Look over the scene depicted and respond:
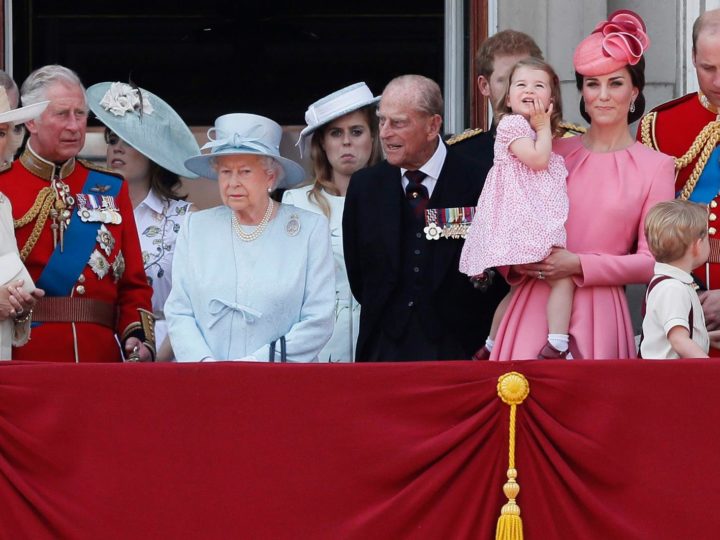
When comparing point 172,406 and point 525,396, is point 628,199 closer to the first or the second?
point 525,396

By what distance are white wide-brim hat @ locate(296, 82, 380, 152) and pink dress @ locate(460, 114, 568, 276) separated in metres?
1.14

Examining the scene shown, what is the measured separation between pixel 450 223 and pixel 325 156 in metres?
0.92

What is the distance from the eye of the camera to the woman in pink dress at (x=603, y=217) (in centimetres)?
577

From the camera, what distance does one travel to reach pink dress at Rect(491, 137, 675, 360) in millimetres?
5773

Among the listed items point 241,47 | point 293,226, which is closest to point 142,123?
point 293,226

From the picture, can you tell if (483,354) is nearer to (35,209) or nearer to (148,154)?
A: (35,209)

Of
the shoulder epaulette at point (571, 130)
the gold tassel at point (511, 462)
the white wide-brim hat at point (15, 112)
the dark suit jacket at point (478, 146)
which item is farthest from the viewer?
the dark suit jacket at point (478, 146)

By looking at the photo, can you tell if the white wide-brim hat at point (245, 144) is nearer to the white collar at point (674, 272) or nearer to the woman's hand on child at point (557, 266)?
the woman's hand on child at point (557, 266)

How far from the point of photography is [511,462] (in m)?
5.32

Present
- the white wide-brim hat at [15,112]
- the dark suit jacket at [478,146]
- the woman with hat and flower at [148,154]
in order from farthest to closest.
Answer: the woman with hat and flower at [148,154] < the dark suit jacket at [478,146] < the white wide-brim hat at [15,112]

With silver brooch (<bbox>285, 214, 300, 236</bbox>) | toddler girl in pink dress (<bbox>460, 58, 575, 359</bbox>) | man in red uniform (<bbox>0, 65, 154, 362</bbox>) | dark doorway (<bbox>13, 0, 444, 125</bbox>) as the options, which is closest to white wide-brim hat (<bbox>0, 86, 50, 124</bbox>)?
man in red uniform (<bbox>0, 65, 154, 362</bbox>)

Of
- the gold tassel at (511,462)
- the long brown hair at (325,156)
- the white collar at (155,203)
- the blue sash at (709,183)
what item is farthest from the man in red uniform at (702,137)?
the white collar at (155,203)

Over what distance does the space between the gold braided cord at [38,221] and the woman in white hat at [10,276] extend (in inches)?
7.1

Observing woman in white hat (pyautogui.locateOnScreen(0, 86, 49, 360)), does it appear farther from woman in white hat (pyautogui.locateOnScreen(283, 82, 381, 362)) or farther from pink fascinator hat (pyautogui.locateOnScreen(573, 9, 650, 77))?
pink fascinator hat (pyautogui.locateOnScreen(573, 9, 650, 77))
